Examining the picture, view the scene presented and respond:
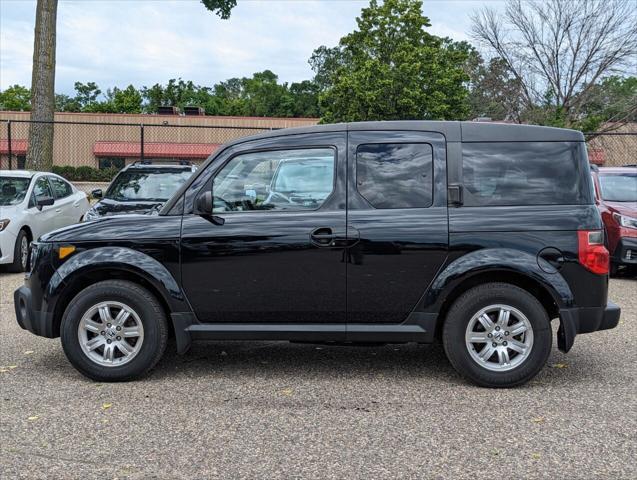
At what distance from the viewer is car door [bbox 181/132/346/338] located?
17.2 ft

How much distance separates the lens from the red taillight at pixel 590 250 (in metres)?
5.12

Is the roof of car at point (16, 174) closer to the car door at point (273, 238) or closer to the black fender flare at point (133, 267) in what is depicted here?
the black fender flare at point (133, 267)

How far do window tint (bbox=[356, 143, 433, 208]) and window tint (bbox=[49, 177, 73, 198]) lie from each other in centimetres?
875

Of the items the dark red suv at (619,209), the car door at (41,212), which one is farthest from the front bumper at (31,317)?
the dark red suv at (619,209)

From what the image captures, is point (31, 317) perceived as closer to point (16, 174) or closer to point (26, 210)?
point (26, 210)

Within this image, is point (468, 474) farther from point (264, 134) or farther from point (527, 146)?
point (264, 134)

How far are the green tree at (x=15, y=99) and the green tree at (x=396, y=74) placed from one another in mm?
56601

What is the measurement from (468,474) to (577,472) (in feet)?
1.89

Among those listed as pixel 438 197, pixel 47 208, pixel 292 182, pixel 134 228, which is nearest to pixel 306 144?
pixel 292 182

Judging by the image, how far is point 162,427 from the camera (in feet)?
14.6

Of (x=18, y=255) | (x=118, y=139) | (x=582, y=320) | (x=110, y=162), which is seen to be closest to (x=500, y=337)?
(x=582, y=320)

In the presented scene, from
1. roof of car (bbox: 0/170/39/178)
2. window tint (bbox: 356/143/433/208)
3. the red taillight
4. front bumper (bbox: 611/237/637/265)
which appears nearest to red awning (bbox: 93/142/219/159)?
roof of car (bbox: 0/170/39/178)

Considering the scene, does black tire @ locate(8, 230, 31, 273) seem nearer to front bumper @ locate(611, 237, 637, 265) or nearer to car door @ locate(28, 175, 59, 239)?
car door @ locate(28, 175, 59, 239)

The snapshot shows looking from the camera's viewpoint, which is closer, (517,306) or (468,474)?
(468,474)
